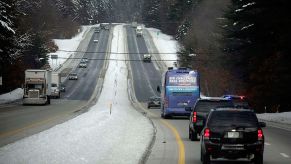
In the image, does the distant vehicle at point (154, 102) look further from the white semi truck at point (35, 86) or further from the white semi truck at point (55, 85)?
the white semi truck at point (55, 85)

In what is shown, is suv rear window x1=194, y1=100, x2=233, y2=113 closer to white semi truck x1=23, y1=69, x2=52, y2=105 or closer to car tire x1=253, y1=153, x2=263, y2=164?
car tire x1=253, y1=153, x2=263, y2=164

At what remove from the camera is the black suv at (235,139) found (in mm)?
16922

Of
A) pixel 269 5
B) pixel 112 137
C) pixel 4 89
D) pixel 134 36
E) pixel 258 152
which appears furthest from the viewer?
pixel 134 36

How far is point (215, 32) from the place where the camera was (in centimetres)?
10244

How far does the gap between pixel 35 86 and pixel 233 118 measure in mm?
51974

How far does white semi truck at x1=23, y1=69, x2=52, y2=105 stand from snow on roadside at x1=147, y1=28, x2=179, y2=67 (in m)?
63.0

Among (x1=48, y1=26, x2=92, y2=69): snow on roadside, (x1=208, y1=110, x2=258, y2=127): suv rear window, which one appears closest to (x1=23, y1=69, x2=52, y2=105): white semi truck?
(x1=208, y1=110, x2=258, y2=127): suv rear window

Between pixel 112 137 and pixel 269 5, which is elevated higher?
pixel 269 5

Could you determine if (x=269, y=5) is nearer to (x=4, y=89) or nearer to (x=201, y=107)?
(x=201, y=107)

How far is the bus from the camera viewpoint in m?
45.8

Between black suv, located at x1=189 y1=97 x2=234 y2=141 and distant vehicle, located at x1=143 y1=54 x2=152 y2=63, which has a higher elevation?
distant vehicle, located at x1=143 y1=54 x2=152 y2=63

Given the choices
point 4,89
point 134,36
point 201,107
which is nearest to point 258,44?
point 201,107

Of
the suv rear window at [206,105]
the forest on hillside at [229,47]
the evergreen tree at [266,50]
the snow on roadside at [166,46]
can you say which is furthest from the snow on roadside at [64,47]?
the suv rear window at [206,105]

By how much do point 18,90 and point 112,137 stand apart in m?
69.4
